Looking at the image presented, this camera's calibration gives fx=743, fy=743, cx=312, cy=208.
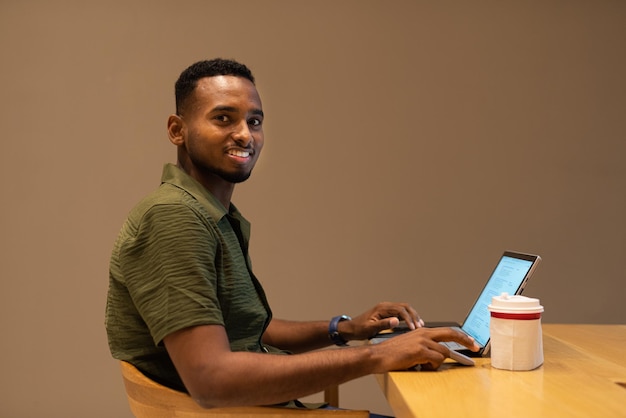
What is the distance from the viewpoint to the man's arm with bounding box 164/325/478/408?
1280 mm

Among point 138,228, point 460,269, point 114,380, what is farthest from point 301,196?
point 138,228

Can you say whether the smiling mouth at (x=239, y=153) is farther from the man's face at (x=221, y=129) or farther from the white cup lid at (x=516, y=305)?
the white cup lid at (x=516, y=305)

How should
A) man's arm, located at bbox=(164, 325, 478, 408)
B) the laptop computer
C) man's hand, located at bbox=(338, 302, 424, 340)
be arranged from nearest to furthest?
man's arm, located at bbox=(164, 325, 478, 408) → the laptop computer → man's hand, located at bbox=(338, 302, 424, 340)

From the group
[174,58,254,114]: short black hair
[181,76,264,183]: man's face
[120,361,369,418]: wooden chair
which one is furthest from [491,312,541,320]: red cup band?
[174,58,254,114]: short black hair

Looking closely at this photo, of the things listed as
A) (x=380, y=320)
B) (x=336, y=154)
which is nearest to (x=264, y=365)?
(x=380, y=320)

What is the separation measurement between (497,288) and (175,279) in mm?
763

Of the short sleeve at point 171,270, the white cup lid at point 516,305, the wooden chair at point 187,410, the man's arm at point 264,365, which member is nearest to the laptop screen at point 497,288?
the white cup lid at point 516,305

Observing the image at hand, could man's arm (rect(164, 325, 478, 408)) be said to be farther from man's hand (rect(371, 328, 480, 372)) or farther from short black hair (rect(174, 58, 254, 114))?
short black hair (rect(174, 58, 254, 114))

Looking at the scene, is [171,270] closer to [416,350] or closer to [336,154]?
[416,350]

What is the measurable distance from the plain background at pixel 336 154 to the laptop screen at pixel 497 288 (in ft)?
5.89

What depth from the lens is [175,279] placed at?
135cm

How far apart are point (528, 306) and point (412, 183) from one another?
2254mm

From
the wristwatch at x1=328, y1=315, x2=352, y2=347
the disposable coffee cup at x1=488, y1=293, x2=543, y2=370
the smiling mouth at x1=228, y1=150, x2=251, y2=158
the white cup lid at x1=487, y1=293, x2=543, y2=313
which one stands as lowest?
the wristwatch at x1=328, y1=315, x2=352, y2=347

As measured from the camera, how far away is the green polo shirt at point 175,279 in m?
1.34
